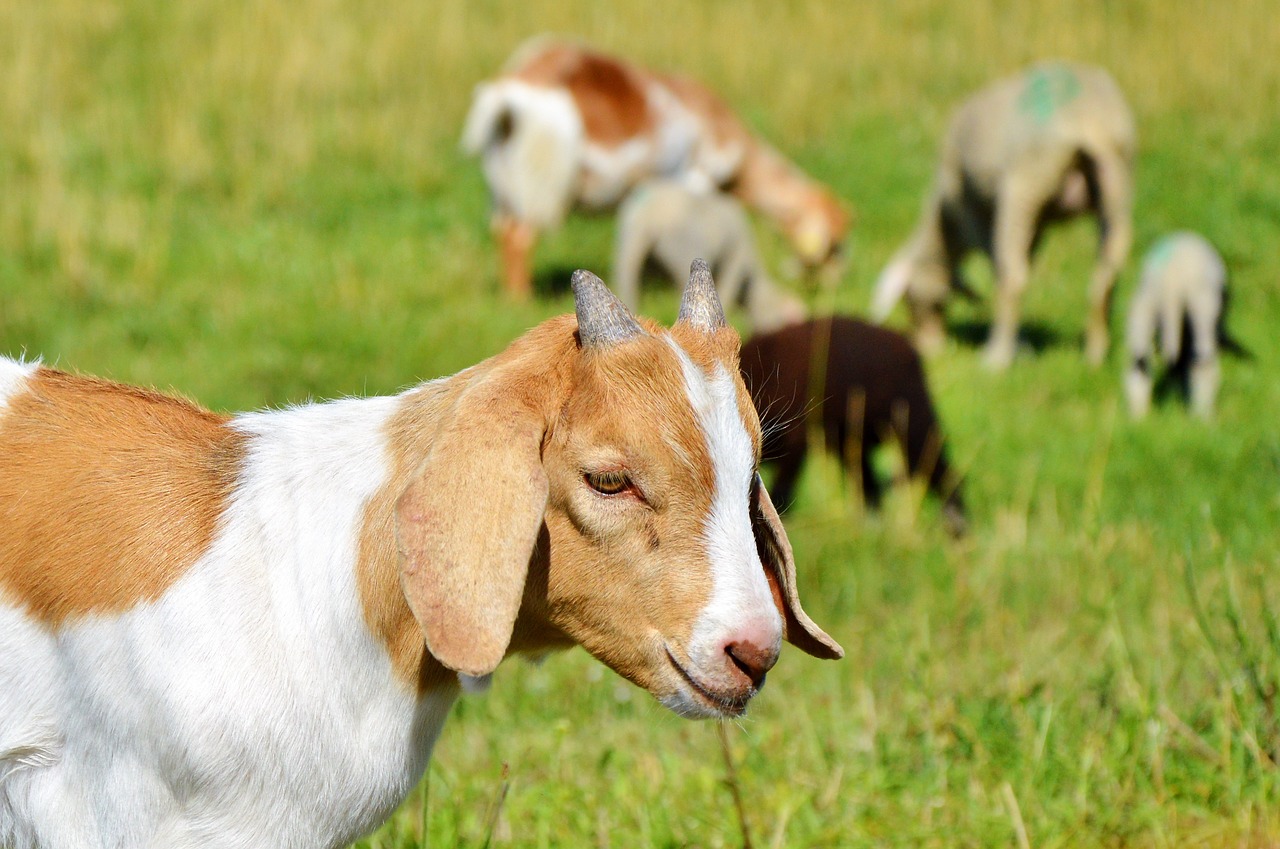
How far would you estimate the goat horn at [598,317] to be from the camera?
2332mm

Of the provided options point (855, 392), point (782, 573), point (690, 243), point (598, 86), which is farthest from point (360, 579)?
point (598, 86)

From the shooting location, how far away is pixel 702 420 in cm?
227

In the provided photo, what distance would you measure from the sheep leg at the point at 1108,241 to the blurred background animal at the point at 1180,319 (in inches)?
19.7

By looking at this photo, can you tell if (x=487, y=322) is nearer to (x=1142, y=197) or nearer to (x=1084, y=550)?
(x=1084, y=550)

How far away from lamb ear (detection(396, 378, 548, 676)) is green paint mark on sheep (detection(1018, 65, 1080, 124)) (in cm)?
808

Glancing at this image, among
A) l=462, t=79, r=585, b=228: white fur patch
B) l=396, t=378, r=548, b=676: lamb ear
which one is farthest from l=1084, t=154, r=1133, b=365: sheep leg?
l=396, t=378, r=548, b=676: lamb ear

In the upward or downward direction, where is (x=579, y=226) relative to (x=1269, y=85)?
downward

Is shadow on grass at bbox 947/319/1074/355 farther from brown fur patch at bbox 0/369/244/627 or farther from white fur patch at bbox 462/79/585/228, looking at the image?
brown fur patch at bbox 0/369/244/627

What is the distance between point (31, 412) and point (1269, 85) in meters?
13.5

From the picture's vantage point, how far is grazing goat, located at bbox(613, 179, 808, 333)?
31.9ft

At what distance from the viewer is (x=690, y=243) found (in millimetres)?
9734

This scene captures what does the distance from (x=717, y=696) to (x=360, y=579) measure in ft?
2.14

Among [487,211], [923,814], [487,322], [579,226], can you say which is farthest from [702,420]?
[579,226]

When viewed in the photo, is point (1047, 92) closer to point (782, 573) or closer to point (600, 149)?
point (600, 149)
